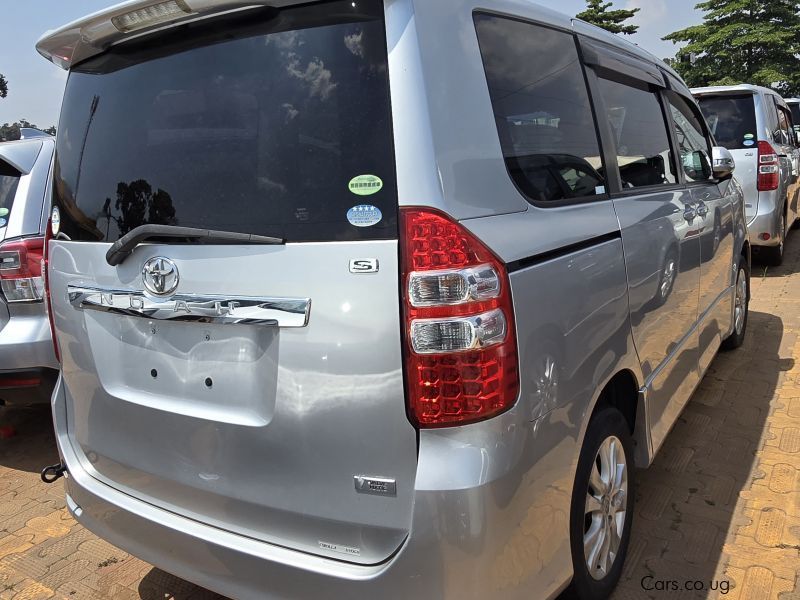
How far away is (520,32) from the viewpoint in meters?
1.96

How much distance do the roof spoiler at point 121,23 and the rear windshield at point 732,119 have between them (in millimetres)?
6465

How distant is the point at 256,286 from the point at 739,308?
420 centimetres

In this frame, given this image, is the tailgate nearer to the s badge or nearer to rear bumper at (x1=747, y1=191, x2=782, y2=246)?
the s badge

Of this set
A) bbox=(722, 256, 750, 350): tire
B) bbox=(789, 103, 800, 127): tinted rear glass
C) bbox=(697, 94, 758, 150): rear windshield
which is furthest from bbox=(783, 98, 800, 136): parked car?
bbox=(722, 256, 750, 350): tire

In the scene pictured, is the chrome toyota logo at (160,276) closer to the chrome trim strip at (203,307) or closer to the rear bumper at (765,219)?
the chrome trim strip at (203,307)

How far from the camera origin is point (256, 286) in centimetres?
163

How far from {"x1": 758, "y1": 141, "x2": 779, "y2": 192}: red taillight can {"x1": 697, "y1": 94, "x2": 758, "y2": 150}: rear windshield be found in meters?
0.12

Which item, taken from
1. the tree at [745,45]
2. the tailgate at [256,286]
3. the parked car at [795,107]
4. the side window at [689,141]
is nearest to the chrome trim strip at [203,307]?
the tailgate at [256,286]

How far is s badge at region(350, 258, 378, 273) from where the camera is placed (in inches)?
58.7

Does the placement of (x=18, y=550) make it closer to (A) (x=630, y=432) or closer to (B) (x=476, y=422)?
(B) (x=476, y=422)

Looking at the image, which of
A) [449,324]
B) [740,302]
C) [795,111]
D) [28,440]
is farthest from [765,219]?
[795,111]

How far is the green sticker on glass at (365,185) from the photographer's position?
1.52 meters

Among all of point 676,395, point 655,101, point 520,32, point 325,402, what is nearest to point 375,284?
point 325,402

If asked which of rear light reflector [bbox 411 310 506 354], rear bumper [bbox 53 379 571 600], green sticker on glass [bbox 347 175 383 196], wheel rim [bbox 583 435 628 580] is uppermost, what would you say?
green sticker on glass [bbox 347 175 383 196]
